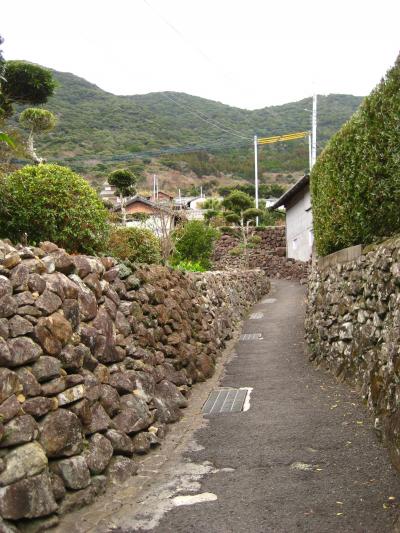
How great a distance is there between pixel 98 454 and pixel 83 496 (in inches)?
20.0

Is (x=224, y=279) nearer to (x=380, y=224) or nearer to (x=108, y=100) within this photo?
(x=380, y=224)

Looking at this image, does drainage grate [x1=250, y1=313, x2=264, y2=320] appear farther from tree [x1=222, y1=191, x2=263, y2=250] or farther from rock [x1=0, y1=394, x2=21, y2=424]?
tree [x1=222, y1=191, x2=263, y2=250]

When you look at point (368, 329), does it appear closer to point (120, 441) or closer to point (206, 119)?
point (120, 441)

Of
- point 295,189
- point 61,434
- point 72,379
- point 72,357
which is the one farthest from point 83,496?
point 295,189

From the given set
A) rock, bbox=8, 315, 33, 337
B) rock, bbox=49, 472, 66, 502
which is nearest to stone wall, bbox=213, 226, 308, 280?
rock, bbox=8, 315, 33, 337

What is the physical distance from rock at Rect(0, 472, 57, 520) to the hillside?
53036 mm

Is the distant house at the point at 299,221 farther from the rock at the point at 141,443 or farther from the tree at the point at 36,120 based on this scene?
the rock at the point at 141,443

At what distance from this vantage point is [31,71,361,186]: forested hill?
70625 mm

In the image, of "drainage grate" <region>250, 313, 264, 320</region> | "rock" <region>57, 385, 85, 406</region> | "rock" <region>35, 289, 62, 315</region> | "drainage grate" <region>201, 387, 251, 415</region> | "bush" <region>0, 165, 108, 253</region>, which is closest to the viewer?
"rock" <region>57, 385, 85, 406</region>

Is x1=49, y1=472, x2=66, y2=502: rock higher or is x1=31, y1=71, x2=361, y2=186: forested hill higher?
x1=31, y1=71, x2=361, y2=186: forested hill

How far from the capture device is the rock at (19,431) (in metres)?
4.29

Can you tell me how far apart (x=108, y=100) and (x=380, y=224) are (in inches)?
3850

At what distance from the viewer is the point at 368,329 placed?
7305 millimetres

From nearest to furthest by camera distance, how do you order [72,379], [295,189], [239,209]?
[72,379]
[295,189]
[239,209]
